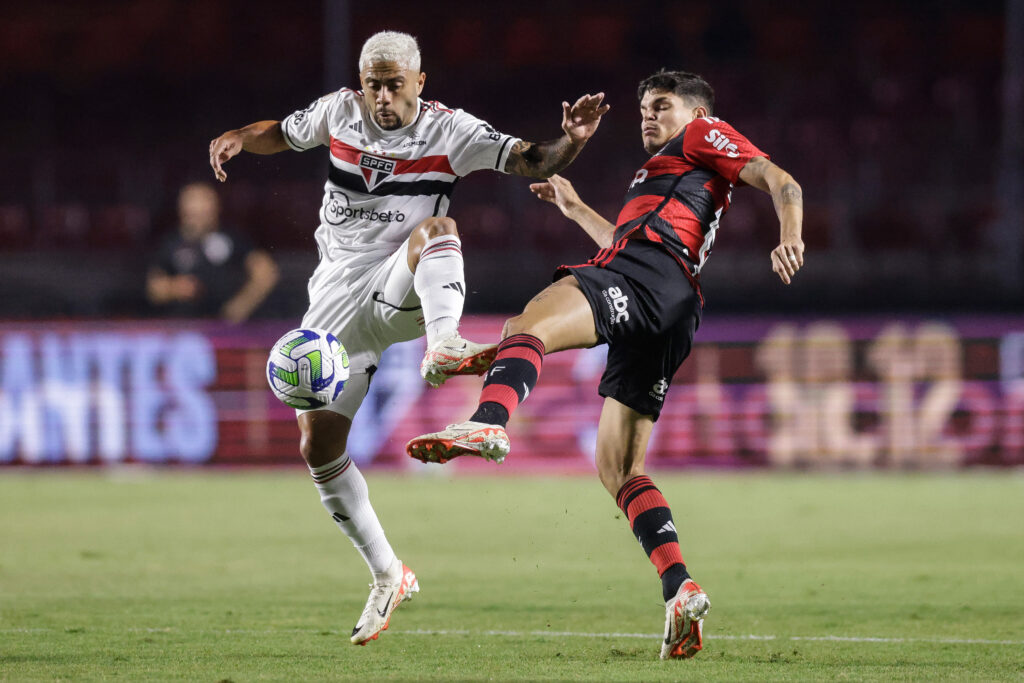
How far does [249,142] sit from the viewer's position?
6.18 m

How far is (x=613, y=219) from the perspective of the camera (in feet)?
58.2

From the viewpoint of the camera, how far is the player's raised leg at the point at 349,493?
605 cm

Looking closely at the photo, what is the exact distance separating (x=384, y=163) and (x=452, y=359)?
1.27m

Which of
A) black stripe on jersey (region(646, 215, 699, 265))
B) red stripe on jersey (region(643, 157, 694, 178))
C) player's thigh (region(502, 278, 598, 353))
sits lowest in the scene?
player's thigh (region(502, 278, 598, 353))

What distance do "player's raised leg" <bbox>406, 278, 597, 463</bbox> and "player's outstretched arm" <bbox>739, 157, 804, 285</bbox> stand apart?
29.9 inches

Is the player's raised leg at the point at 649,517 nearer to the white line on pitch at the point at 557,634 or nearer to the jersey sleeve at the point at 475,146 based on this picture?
the white line on pitch at the point at 557,634

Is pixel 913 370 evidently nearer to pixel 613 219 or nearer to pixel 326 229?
pixel 613 219

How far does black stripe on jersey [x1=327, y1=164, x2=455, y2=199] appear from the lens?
6.04 m

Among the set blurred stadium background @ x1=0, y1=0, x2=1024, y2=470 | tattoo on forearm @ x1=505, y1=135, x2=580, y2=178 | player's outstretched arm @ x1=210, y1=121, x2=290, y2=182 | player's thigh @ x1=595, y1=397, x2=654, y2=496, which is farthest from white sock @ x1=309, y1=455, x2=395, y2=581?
Answer: blurred stadium background @ x1=0, y1=0, x2=1024, y2=470

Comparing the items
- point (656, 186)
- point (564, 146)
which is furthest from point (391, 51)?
point (656, 186)

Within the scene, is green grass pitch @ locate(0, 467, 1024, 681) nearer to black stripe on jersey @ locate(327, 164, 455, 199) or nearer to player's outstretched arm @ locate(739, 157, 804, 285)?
player's outstretched arm @ locate(739, 157, 804, 285)

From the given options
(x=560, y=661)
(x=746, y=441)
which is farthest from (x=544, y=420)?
(x=560, y=661)

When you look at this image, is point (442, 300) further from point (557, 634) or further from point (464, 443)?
point (557, 634)

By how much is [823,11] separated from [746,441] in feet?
35.4
